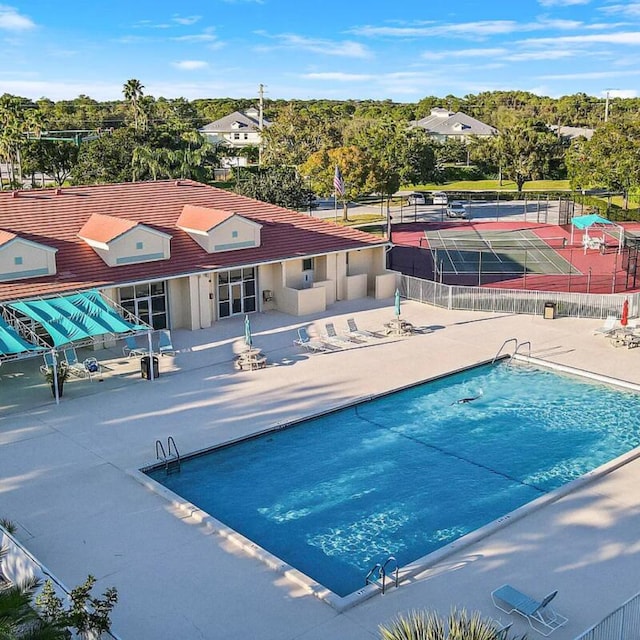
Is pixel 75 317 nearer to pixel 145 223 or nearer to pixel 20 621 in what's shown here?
pixel 145 223

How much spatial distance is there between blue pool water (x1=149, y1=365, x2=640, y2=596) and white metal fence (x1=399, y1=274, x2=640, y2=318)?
24.3 ft

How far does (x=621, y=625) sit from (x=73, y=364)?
19.2 meters

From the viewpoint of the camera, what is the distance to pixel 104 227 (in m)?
29.7

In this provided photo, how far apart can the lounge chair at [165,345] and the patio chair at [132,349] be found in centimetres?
55

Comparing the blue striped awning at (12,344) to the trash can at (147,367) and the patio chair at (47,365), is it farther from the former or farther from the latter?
the trash can at (147,367)

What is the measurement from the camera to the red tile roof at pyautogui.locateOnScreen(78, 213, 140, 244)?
28891 mm

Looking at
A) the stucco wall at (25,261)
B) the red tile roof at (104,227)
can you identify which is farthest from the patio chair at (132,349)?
the red tile roof at (104,227)

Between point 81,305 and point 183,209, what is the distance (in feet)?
31.0

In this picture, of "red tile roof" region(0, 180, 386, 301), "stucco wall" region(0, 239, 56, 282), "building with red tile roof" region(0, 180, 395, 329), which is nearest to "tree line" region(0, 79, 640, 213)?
"red tile roof" region(0, 180, 386, 301)

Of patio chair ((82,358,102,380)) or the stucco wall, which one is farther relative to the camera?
the stucco wall

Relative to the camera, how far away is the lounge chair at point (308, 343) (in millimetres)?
28172

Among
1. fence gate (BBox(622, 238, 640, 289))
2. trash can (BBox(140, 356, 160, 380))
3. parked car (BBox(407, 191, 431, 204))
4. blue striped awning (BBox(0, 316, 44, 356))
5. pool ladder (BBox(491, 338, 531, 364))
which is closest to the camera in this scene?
blue striped awning (BBox(0, 316, 44, 356))

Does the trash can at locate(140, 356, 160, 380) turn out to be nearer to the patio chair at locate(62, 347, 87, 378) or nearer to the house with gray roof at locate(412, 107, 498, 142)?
the patio chair at locate(62, 347, 87, 378)

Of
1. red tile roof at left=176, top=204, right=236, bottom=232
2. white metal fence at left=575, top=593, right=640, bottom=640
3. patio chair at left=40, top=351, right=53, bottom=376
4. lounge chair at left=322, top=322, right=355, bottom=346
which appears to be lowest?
white metal fence at left=575, top=593, right=640, bottom=640
